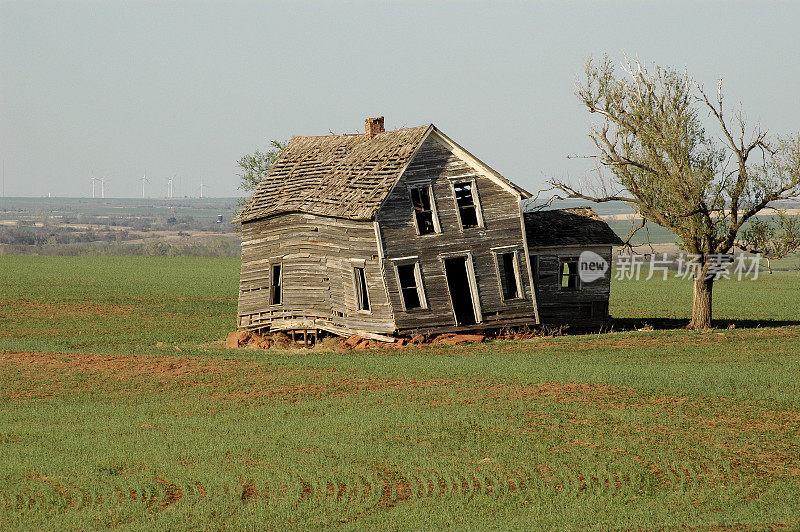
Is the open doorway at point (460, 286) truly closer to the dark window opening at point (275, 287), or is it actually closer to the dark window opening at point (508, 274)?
the dark window opening at point (508, 274)

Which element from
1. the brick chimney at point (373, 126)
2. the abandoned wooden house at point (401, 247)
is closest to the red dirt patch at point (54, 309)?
the abandoned wooden house at point (401, 247)

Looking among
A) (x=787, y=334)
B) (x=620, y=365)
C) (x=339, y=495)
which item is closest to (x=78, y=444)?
(x=339, y=495)

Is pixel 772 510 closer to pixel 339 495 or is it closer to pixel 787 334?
pixel 339 495

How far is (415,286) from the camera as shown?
31.3 metres

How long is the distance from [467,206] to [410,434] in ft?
48.2

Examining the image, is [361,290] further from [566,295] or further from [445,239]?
[566,295]

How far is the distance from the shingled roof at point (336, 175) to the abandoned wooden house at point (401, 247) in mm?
63

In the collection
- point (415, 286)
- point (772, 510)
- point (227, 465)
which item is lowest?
point (772, 510)

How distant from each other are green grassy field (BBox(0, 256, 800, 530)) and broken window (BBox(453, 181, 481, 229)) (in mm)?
4656

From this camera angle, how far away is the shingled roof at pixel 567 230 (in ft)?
116

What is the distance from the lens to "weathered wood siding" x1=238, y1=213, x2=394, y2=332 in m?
31.2

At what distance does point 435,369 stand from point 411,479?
10.8 metres

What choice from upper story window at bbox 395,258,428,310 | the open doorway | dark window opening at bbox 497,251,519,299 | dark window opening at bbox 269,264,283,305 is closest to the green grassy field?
upper story window at bbox 395,258,428,310

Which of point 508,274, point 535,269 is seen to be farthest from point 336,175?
point 535,269
